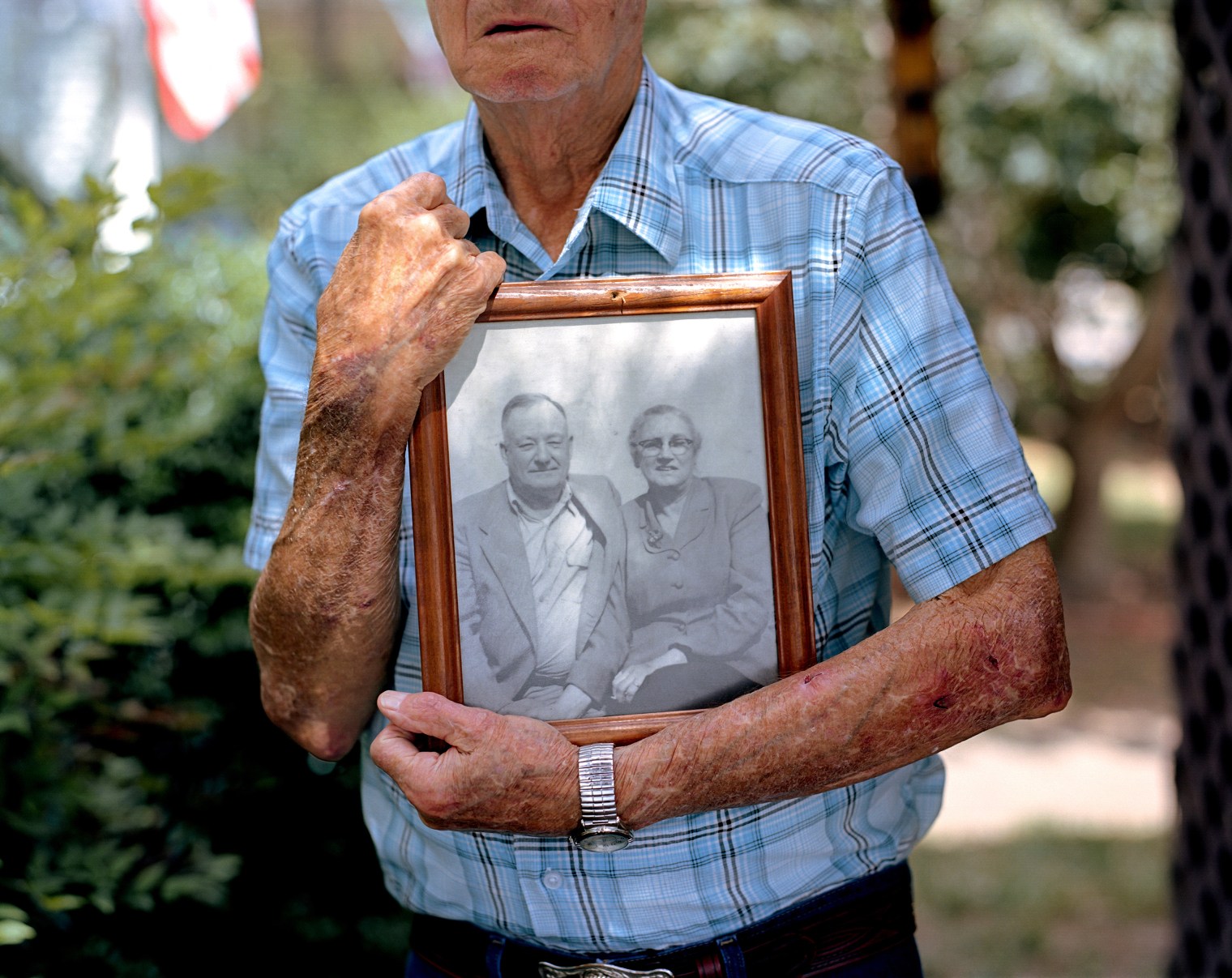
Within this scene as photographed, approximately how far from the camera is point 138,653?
8.53 ft

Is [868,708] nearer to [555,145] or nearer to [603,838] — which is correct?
[603,838]

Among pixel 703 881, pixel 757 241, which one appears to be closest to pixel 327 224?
pixel 757 241

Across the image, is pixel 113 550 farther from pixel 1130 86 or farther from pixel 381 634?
pixel 1130 86

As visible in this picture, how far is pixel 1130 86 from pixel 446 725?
8.57 m

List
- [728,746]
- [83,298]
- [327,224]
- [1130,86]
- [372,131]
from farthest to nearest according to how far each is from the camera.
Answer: [372,131] < [1130,86] < [83,298] < [327,224] < [728,746]

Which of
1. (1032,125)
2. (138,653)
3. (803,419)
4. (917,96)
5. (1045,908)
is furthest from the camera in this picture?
(1032,125)

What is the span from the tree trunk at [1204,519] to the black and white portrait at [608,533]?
197cm

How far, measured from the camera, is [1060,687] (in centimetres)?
135

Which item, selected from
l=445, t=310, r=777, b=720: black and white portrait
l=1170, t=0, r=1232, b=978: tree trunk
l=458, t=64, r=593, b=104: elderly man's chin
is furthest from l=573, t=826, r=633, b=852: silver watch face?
l=1170, t=0, r=1232, b=978: tree trunk

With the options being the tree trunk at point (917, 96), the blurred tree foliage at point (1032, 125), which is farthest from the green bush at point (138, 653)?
the blurred tree foliage at point (1032, 125)

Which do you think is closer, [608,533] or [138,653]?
[608,533]

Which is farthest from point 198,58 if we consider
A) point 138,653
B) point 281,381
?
point 281,381

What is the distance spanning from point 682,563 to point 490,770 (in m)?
0.29

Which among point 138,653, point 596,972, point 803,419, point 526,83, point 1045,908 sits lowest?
point 1045,908
